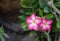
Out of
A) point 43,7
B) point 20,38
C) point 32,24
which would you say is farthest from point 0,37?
point 43,7

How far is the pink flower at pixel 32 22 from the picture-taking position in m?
1.62

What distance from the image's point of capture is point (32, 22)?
164 cm

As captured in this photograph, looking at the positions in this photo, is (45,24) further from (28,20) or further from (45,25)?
(28,20)

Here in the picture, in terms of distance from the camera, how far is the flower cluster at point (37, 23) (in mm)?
1609

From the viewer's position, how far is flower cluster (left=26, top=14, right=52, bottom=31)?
161 centimetres

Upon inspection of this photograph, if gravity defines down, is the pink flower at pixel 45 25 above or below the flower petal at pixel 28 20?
below

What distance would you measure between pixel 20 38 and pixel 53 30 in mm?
493

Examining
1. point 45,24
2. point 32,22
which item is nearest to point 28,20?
point 32,22

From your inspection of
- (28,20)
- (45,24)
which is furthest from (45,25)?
(28,20)

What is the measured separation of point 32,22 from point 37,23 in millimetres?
51

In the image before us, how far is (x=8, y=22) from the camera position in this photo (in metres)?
2.23

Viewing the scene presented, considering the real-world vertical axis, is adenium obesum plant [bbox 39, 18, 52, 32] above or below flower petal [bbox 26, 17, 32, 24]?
below

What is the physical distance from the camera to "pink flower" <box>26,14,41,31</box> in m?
1.62

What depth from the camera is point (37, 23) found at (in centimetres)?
161
